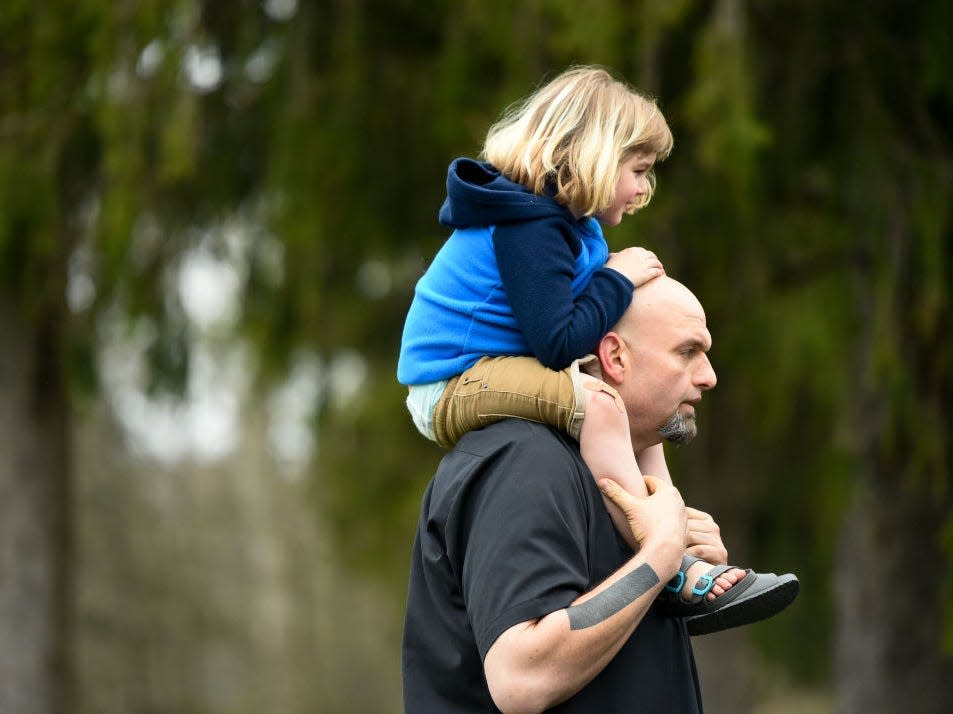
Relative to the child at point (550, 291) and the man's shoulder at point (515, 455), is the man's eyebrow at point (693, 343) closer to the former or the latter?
the child at point (550, 291)

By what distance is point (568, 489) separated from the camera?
1.79 m

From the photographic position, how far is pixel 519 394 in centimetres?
185

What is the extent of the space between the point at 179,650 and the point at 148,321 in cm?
620

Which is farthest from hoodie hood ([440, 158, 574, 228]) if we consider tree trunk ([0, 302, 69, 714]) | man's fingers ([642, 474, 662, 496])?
tree trunk ([0, 302, 69, 714])

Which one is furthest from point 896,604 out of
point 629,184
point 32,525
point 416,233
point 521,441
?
point 521,441

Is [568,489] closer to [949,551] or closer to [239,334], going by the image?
[949,551]

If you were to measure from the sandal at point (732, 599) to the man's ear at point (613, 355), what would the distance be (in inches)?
11.5

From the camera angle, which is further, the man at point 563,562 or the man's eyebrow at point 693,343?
the man's eyebrow at point 693,343

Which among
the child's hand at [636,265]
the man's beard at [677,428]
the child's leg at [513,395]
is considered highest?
the child's hand at [636,265]

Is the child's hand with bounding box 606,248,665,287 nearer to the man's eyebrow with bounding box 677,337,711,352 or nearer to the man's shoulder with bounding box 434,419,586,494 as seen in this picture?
the man's eyebrow with bounding box 677,337,711,352

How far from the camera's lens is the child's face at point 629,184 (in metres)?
1.96

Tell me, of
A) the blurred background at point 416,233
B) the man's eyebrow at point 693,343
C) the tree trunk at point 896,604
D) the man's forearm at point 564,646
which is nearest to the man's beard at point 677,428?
the man's eyebrow at point 693,343

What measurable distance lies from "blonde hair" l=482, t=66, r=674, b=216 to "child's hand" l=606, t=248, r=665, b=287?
8 centimetres

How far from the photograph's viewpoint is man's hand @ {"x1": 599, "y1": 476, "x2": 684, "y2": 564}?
179 centimetres
